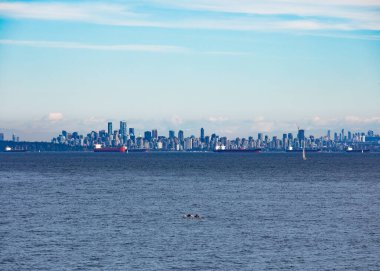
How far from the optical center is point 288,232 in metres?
86.9

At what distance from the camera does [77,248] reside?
7588 cm

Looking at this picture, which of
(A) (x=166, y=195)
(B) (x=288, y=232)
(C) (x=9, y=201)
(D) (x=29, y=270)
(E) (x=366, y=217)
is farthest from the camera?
(A) (x=166, y=195)

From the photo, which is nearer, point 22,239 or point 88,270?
point 88,270

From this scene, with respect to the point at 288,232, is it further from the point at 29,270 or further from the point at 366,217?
the point at 29,270

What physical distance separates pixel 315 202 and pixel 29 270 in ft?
222

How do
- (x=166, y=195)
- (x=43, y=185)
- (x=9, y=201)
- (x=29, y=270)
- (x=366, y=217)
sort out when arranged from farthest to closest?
1. (x=43, y=185)
2. (x=166, y=195)
3. (x=9, y=201)
4. (x=366, y=217)
5. (x=29, y=270)

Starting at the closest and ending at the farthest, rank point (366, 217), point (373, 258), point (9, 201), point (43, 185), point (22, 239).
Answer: point (373, 258) < point (22, 239) < point (366, 217) < point (9, 201) < point (43, 185)

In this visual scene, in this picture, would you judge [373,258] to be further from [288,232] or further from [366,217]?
[366,217]

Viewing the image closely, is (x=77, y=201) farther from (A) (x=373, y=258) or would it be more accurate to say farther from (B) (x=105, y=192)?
(A) (x=373, y=258)

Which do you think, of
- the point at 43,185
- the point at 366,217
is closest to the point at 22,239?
the point at 366,217

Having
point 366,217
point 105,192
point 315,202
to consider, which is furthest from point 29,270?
point 105,192

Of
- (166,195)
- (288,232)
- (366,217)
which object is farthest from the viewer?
(166,195)

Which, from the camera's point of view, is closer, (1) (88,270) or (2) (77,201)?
(1) (88,270)

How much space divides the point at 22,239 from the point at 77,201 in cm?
4394
